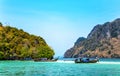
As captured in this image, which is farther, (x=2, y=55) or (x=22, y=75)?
(x=2, y=55)

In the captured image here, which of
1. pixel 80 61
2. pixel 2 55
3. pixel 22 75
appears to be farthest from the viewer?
pixel 2 55

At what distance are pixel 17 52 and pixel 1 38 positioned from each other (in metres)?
13.0

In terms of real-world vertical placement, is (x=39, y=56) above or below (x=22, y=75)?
above

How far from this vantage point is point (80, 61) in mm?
149125

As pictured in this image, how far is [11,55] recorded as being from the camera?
194000mm

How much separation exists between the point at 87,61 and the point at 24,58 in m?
58.4

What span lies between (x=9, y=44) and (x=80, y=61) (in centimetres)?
5990

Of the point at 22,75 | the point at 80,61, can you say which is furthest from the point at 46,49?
the point at 22,75

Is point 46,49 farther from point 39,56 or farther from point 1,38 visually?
point 1,38

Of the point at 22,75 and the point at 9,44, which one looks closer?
the point at 22,75

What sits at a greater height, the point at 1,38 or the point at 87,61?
the point at 1,38

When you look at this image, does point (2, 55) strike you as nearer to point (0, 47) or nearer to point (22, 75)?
point (0, 47)

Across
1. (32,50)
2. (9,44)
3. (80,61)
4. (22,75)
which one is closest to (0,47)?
(9,44)

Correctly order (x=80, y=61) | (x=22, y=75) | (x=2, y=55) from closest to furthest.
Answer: (x=22, y=75) → (x=80, y=61) → (x=2, y=55)
